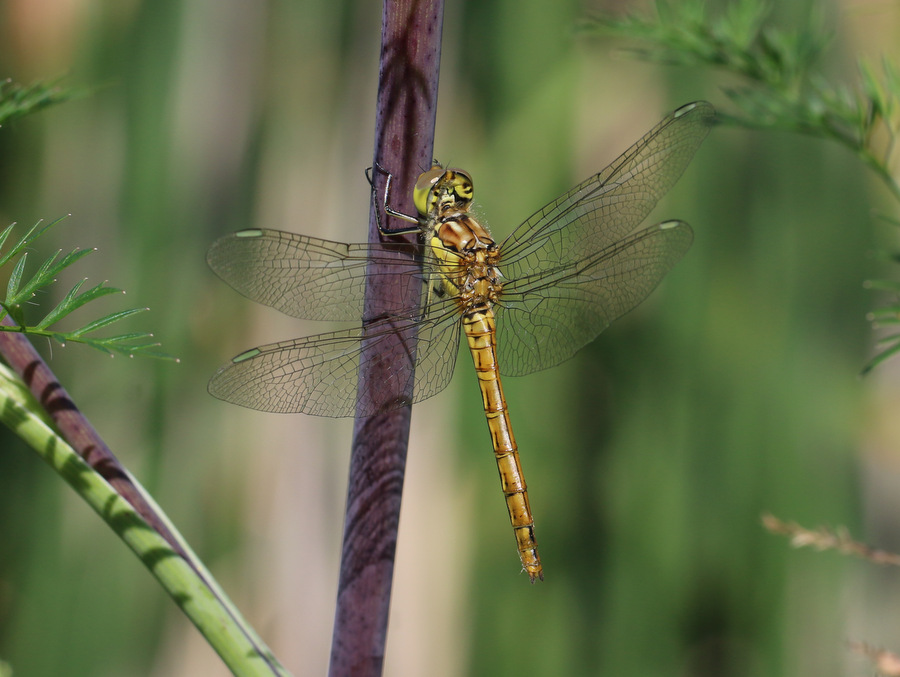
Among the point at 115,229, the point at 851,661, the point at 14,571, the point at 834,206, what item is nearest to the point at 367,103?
the point at 115,229

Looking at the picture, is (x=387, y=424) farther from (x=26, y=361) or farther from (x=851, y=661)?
(x=851, y=661)

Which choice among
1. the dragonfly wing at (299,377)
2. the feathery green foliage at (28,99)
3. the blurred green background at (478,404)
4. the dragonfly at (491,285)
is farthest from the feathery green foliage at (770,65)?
the blurred green background at (478,404)

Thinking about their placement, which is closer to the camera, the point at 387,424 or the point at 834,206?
the point at 387,424

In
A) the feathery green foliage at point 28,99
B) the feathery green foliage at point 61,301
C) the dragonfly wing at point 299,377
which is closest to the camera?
the feathery green foliage at point 61,301

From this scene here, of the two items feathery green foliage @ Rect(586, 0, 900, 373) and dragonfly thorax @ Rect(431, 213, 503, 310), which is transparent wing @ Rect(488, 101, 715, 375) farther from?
feathery green foliage @ Rect(586, 0, 900, 373)

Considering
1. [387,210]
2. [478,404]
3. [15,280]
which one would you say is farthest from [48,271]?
[478,404]

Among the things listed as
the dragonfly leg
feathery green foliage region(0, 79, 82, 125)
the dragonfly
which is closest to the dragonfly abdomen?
the dragonfly

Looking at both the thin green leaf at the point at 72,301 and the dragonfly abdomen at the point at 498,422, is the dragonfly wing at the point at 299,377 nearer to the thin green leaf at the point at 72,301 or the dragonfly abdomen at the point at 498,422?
the dragonfly abdomen at the point at 498,422
